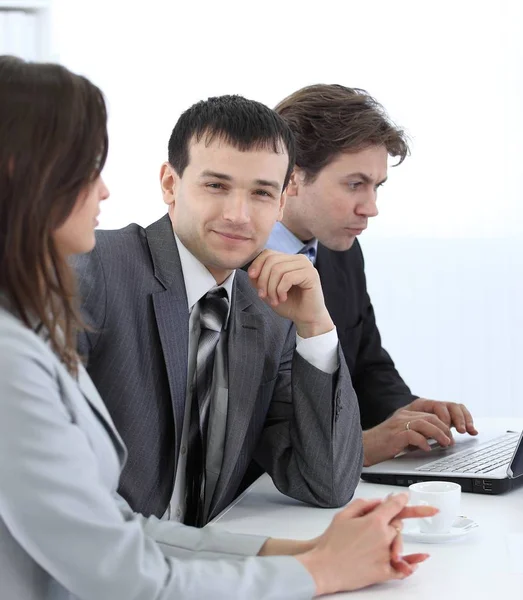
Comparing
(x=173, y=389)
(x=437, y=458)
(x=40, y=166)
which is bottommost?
(x=437, y=458)

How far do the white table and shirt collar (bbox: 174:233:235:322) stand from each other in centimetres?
38

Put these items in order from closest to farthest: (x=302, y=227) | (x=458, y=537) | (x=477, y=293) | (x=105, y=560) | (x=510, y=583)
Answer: (x=105, y=560), (x=510, y=583), (x=458, y=537), (x=302, y=227), (x=477, y=293)

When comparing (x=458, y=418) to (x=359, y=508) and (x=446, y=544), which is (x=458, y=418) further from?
(x=359, y=508)

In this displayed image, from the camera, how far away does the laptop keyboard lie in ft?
5.68

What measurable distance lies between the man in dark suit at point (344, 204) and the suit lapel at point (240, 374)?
0.72m

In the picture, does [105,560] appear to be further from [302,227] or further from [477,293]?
[477,293]

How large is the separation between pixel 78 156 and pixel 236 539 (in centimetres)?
55

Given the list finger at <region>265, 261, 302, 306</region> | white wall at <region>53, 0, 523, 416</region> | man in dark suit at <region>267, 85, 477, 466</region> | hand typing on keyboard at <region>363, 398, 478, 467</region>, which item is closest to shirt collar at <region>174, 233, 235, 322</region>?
finger at <region>265, 261, 302, 306</region>

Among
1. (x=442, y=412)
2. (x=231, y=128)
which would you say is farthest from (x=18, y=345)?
(x=442, y=412)

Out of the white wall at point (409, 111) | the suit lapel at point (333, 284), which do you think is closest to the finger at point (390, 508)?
the suit lapel at point (333, 284)

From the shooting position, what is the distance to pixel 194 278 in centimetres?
168

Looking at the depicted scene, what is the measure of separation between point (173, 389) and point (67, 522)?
1.97ft

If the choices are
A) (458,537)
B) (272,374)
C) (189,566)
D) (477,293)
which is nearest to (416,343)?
(477,293)

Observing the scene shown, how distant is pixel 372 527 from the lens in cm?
119
